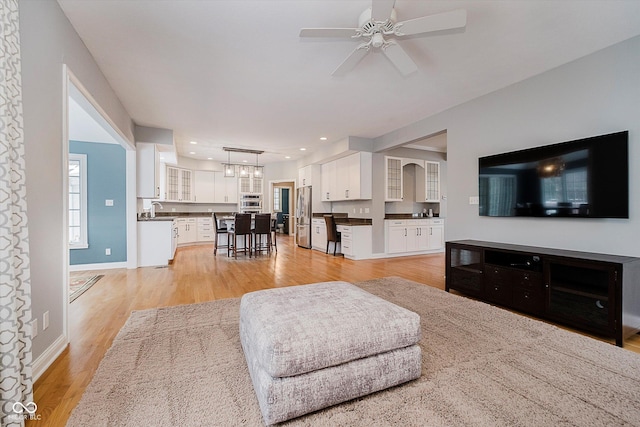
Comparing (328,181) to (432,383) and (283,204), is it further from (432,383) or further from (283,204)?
(432,383)

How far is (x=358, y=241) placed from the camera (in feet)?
19.0

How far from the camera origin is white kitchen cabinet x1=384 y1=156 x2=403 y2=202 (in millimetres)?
6211

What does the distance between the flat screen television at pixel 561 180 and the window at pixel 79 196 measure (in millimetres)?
6613

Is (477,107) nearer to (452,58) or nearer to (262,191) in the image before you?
(452,58)

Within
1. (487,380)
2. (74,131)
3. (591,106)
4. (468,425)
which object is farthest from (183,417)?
(74,131)

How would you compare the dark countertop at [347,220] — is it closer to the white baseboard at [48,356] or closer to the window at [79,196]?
the white baseboard at [48,356]

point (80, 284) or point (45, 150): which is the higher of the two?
point (45, 150)

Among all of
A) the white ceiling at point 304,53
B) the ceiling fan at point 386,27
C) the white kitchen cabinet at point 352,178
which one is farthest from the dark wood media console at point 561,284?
the white kitchen cabinet at point 352,178

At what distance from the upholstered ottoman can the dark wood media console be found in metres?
1.89

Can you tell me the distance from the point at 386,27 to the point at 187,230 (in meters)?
7.71

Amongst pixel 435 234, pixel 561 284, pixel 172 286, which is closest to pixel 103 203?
pixel 172 286

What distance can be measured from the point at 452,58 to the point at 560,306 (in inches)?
106

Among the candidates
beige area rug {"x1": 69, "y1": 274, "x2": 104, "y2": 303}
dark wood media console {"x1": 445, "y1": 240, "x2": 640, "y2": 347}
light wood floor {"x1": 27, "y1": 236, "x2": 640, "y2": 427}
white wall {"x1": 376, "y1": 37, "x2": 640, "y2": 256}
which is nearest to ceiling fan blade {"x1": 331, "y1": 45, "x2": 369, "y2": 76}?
white wall {"x1": 376, "y1": 37, "x2": 640, "y2": 256}

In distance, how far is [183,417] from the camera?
4.31 ft
